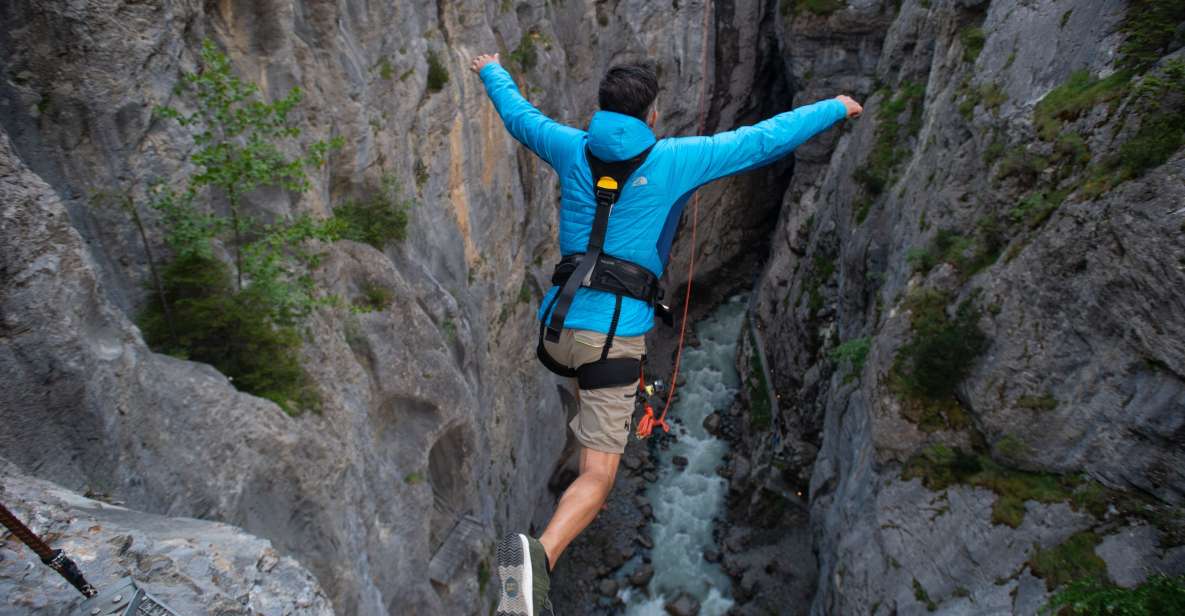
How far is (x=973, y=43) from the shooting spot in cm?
1169

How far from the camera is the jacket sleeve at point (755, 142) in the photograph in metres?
4.91

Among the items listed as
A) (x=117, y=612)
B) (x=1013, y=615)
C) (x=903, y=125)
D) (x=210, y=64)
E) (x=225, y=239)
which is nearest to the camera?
(x=117, y=612)

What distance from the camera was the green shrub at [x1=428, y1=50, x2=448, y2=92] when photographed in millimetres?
13023

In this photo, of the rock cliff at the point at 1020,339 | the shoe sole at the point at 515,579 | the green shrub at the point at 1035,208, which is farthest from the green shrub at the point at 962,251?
the shoe sole at the point at 515,579

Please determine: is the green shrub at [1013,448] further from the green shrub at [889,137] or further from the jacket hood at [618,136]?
the green shrub at [889,137]

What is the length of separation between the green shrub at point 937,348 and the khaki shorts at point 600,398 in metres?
5.74

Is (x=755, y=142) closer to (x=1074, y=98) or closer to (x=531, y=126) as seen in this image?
(x=531, y=126)

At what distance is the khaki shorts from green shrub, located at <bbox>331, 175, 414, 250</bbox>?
5.73 metres

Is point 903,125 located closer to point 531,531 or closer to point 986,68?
point 986,68

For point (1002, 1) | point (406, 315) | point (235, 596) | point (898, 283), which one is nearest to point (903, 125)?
point (1002, 1)

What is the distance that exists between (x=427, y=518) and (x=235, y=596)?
21.4 feet

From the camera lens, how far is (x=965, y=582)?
811 centimetres

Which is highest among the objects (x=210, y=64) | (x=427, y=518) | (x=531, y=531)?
(x=210, y=64)

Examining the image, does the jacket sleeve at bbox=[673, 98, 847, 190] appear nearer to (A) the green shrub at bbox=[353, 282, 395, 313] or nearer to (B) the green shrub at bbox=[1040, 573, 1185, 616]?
(B) the green shrub at bbox=[1040, 573, 1185, 616]
